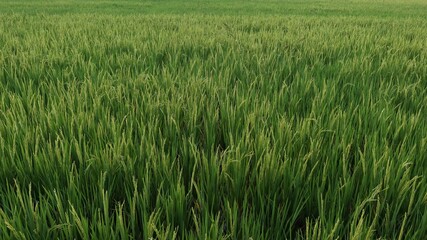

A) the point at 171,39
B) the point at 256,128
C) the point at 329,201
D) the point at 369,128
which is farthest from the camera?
the point at 171,39

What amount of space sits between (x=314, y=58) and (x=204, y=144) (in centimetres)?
161

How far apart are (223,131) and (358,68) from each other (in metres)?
1.31

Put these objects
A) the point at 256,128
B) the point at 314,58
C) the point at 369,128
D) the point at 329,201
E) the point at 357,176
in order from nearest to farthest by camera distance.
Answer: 1. the point at 329,201
2. the point at 357,176
3. the point at 256,128
4. the point at 369,128
5. the point at 314,58

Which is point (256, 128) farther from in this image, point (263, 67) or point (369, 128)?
point (263, 67)

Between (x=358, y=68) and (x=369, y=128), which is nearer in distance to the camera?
(x=369, y=128)

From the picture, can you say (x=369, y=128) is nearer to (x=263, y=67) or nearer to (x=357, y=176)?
(x=357, y=176)

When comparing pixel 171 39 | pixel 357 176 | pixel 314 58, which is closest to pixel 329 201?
pixel 357 176

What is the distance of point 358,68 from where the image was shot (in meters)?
2.08

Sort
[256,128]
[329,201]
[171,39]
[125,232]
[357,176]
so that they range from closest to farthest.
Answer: [125,232] < [329,201] < [357,176] < [256,128] < [171,39]

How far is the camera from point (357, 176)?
0.89 metres

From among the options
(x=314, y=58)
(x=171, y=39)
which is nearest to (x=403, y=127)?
(x=314, y=58)

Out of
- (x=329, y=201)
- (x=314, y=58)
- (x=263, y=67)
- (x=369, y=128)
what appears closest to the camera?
(x=329, y=201)

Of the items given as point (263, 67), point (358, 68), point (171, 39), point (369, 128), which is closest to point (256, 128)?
point (369, 128)

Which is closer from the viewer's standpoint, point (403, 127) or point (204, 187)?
point (204, 187)
